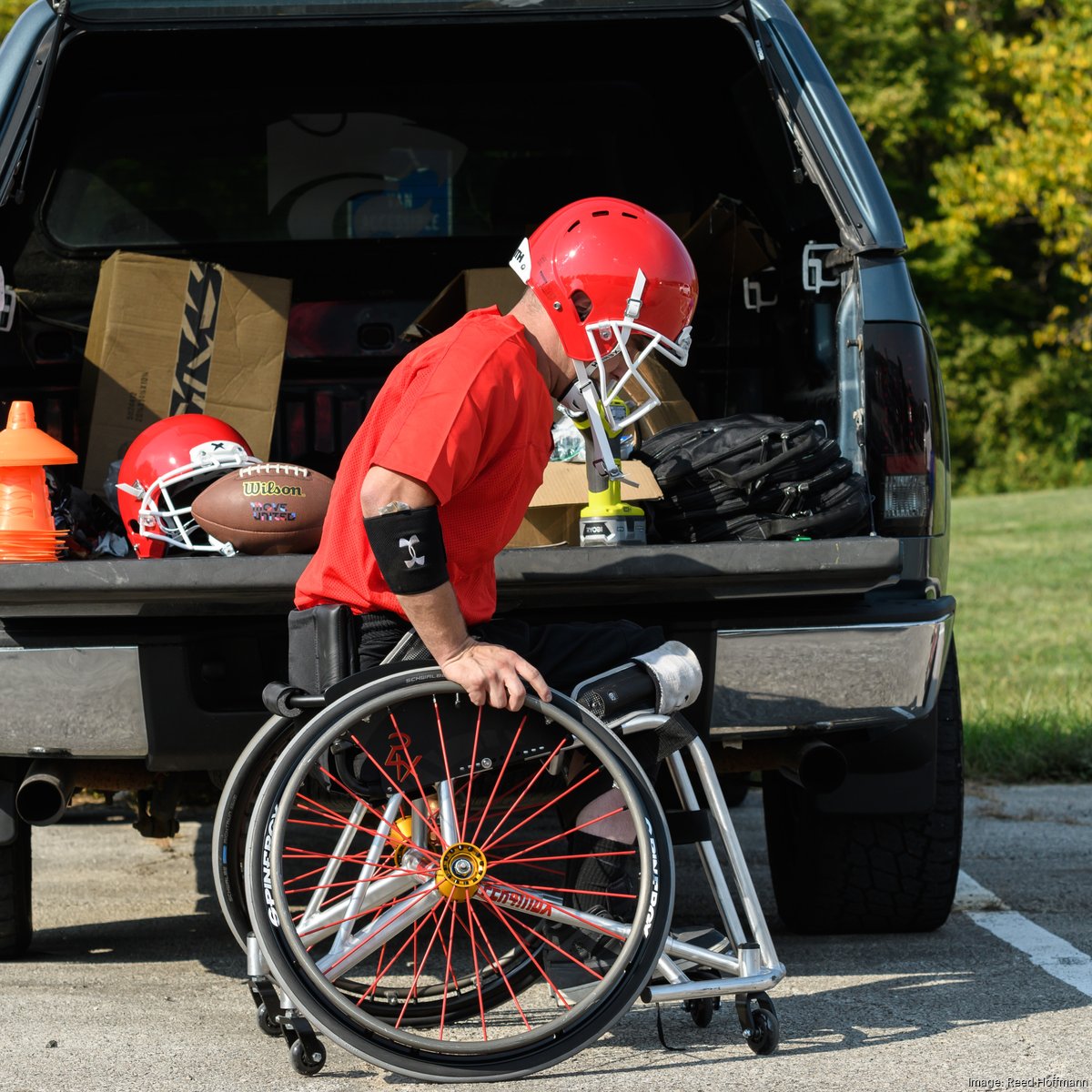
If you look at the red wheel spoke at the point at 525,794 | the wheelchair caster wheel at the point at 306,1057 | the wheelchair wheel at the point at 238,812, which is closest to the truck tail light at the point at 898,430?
the red wheel spoke at the point at 525,794

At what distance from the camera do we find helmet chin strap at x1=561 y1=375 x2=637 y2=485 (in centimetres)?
335

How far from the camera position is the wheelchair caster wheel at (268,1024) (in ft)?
11.0

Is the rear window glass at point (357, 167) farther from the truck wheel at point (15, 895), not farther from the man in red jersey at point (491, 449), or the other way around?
the truck wheel at point (15, 895)

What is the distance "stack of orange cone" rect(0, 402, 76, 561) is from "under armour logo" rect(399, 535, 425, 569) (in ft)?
3.55

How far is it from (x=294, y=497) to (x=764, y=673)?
42.6 inches

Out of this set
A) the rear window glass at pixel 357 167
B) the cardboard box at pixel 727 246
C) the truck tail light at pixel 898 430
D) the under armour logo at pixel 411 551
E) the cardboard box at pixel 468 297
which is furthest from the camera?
the rear window glass at pixel 357 167

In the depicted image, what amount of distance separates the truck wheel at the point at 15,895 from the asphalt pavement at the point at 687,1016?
65mm

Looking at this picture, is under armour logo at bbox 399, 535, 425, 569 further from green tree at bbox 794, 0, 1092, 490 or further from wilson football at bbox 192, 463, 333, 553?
green tree at bbox 794, 0, 1092, 490

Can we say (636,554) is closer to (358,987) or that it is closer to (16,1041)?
(358,987)

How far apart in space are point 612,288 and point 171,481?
121 centimetres

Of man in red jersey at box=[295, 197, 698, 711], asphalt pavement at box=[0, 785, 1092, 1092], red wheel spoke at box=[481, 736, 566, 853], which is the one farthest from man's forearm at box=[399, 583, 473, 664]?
asphalt pavement at box=[0, 785, 1092, 1092]

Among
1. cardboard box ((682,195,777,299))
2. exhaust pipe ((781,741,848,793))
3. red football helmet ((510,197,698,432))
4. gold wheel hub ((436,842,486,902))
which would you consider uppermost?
cardboard box ((682,195,777,299))

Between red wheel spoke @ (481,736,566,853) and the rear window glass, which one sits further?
the rear window glass

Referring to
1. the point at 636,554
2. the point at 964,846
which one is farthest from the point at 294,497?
the point at 964,846
